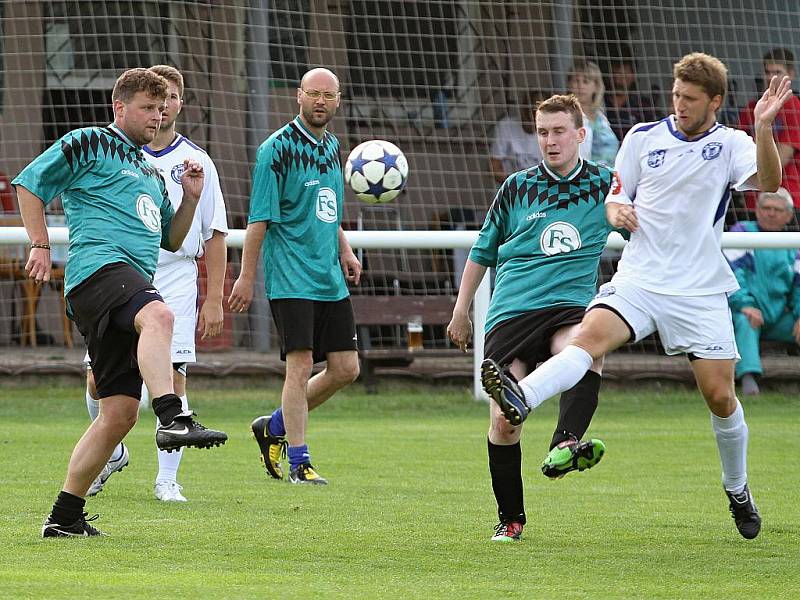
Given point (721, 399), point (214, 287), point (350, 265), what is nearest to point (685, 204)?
point (721, 399)

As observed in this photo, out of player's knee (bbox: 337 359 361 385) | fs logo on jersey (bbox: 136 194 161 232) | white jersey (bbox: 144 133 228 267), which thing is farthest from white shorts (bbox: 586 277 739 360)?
player's knee (bbox: 337 359 361 385)

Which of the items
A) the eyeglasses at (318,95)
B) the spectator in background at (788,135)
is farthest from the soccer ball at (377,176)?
the spectator in background at (788,135)

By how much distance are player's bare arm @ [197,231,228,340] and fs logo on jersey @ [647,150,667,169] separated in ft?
7.56

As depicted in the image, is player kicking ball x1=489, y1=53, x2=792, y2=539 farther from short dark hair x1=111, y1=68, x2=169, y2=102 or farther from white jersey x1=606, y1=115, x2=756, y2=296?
short dark hair x1=111, y1=68, x2=169, y2=102

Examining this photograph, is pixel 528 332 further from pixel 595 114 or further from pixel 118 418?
pixel 595 114

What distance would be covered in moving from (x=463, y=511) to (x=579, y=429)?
4.14 ft

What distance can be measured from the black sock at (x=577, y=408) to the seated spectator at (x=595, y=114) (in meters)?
6.33

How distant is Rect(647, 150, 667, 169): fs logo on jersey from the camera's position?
19.4 ft

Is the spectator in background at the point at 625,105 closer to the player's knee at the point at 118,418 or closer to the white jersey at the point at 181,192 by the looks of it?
the white jersey at the point at 181,192

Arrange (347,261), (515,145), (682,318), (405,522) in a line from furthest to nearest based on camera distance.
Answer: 1. (515,145)
2. (347,261)
3. (405,522)
4. (682,318)

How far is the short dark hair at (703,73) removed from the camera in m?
5.75

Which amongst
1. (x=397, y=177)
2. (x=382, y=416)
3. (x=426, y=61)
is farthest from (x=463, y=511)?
(x=426, y=61)

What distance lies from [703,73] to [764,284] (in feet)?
22.5

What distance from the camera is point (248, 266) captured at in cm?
793
